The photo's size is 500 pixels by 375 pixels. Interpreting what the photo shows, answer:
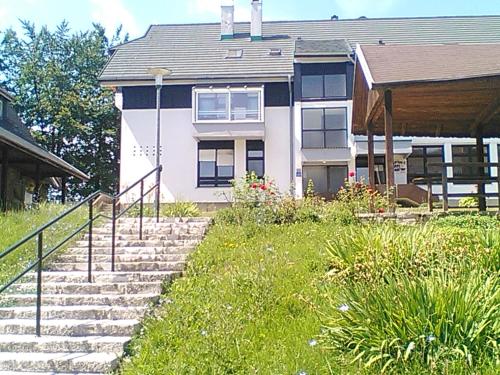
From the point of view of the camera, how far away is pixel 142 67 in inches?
1108

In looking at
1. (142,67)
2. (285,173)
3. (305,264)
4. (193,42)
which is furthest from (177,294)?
(193,42)

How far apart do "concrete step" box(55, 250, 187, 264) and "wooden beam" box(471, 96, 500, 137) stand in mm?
7765

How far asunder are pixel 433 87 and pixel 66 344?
27.4 ft

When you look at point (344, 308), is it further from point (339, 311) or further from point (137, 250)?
point (137, 250)

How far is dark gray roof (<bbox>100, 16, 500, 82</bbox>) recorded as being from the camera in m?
27.9

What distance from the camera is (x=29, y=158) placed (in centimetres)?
2028

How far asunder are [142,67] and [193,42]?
14.7 feet

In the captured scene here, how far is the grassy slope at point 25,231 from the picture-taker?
8.17 m

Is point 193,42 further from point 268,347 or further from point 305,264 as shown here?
point 268,347

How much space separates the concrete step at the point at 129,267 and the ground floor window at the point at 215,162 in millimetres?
19207

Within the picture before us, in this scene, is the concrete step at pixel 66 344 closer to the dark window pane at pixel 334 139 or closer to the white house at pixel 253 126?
the white house at pixel 253 126

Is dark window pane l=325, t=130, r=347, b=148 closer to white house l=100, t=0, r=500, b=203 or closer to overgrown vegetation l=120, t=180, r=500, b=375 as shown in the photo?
white house l=100, t=0, r=500, b=203

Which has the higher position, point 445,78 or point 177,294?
point 445,78

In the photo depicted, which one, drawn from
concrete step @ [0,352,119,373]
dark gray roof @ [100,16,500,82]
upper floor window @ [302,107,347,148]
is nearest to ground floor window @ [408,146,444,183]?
upper floor window @ [302,107,347,148]
